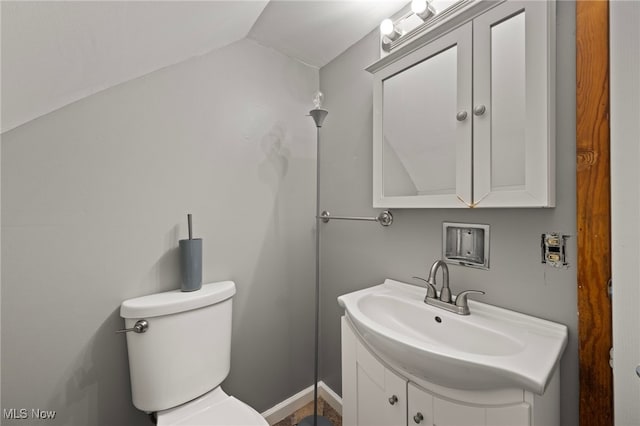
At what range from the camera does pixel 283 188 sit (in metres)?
1.55

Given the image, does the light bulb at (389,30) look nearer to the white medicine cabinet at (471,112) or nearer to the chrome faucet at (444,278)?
the white medicine cabinet at (471,112)

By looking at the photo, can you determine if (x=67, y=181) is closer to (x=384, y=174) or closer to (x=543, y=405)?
(x=384, y=174)

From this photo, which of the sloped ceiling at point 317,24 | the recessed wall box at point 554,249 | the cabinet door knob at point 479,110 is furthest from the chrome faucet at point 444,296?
the sloped ceiling at point 317,24

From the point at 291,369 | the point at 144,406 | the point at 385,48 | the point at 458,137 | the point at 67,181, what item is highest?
the point at 385,48

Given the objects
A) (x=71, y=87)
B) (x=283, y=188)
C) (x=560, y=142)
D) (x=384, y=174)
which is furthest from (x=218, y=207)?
(x=560, y=142)

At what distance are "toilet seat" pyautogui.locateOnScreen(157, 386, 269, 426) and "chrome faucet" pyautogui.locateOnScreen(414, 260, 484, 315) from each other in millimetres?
748

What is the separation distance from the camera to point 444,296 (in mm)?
1024

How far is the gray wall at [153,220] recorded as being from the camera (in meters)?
0.94

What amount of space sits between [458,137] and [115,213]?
134 cm

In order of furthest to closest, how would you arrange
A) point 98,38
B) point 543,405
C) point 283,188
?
point 283,188
point 98,38
point 543,405

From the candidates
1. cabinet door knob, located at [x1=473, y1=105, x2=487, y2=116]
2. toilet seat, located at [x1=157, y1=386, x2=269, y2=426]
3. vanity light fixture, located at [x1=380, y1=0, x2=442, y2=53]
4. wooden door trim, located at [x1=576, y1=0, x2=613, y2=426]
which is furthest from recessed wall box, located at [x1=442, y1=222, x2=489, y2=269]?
toilet seat, located at [x1=157, y1=386, x2=269, y2=426]

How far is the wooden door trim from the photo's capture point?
0.73 metres

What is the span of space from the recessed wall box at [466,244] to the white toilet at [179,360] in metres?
0.93

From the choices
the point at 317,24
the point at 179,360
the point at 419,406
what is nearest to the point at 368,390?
the point at 419,406
